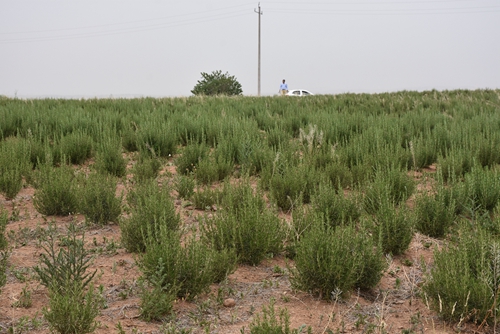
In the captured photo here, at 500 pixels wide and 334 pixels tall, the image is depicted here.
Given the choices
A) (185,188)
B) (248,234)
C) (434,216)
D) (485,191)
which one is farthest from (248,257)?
(485,191)

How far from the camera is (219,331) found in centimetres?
274

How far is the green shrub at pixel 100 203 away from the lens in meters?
4.47

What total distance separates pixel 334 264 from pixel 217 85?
5695 centimetres

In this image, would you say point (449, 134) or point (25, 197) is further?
point (449, 134)

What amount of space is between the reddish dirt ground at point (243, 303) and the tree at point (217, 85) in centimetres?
5473

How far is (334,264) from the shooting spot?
120 inches

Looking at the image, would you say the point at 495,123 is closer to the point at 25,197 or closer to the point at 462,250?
the point at 462,250

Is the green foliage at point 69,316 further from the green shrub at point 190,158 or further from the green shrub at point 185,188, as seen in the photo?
the green shrub at point 190,158

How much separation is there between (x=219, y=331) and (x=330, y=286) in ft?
2.55

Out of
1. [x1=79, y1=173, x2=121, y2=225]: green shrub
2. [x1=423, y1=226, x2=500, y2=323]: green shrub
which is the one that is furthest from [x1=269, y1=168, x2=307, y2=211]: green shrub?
[x1=423, y1=226, x2=500, y2=323]: green shrub

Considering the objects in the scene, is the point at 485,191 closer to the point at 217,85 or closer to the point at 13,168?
the point at 13,168

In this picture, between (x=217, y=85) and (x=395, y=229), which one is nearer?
(x=395, y=229)

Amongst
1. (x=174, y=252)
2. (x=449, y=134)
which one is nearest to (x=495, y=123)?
(x=449, y=134)

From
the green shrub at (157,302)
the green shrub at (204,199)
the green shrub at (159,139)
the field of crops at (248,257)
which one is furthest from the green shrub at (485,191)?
the green shrub at (159,139)
